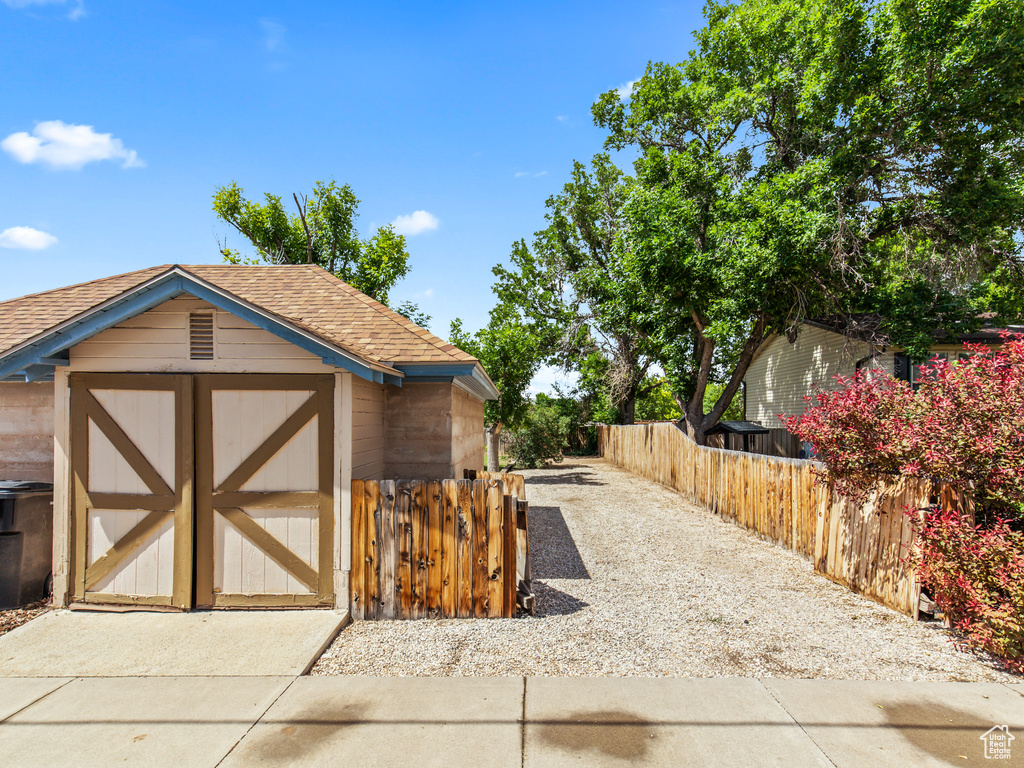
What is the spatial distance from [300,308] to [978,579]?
8465 millimetres

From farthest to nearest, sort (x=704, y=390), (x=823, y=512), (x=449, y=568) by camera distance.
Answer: (x=704, y=390) < (x=823, y=512) < (x=449, y=568)

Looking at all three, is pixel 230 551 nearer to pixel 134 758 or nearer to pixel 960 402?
pixel 134 758

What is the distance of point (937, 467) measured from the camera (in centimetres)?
542

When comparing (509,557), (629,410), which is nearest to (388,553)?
(509,557)

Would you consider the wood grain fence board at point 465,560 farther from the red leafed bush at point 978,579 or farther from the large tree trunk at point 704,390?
the large tree trunk at point 704,390

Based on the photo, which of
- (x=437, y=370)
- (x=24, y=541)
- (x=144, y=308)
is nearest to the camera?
(x=144, y=308)

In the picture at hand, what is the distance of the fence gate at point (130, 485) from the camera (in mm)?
5816

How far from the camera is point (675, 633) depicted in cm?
541

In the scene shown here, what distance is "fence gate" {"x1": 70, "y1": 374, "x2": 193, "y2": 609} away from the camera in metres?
5.82

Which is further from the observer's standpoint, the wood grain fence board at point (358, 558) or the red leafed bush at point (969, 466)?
the wood grain fence board at point (358, 558)

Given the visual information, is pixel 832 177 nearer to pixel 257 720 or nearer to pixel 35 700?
pixel 257 720

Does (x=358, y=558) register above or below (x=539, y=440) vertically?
above

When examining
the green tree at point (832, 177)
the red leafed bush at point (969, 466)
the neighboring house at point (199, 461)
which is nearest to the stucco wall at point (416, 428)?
the neighboring house at point (199, 461)

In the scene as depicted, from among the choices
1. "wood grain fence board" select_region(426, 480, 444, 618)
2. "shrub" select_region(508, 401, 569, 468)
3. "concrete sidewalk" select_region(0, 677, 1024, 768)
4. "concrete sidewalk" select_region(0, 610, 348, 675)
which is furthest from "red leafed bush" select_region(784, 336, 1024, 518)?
"shrub" select_region(508, 401, 569, 468)
